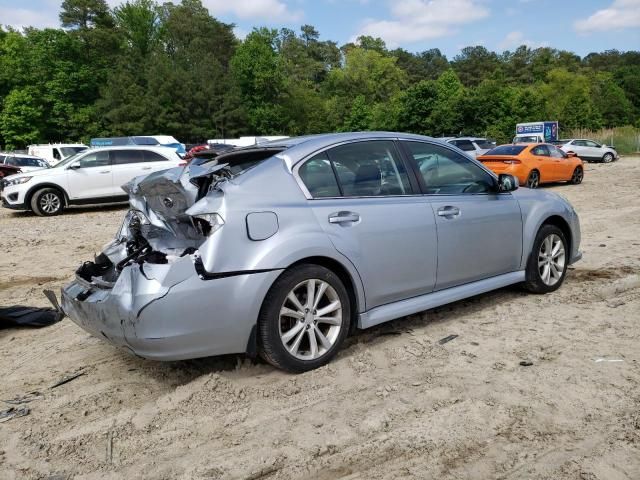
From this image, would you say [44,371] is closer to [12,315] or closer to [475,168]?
[12,315]

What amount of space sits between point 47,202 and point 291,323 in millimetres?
11961

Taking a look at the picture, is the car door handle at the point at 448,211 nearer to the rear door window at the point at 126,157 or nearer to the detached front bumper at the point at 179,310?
the detached front bumper at the point at 179,310

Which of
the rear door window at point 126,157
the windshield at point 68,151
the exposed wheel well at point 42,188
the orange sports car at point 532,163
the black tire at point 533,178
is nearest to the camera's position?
the exposed wheel well at point 42,188

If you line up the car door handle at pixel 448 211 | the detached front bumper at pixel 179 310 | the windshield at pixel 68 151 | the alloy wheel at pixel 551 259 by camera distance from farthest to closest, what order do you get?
the windshield at pixel 68 151 < the alloy wheel at pixel 551 259 < the car door handle at pixel 448 211 < the detached front bumper at pixel 179 310

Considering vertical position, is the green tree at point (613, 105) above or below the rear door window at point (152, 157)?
above

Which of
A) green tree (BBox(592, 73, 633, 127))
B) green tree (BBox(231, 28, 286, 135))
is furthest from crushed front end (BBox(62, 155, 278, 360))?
green tree (BBox(592, 73, 633, 127))

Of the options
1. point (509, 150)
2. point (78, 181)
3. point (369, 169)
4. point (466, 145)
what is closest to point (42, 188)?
point (78, 181)

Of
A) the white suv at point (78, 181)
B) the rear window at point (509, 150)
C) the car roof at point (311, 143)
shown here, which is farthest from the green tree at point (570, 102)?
the car roof at point (311, 143)

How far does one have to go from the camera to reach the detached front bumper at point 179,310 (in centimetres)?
333

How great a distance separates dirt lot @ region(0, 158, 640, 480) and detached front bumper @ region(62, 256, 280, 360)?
14.7 inches

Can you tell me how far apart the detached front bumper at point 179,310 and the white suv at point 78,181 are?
10.8 meters

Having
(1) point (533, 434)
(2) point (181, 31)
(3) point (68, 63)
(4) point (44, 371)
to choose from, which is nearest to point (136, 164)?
(4) point (44, 371)

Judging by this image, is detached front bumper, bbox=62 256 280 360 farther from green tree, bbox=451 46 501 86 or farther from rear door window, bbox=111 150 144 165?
green tree, bbox=451 46 501 86

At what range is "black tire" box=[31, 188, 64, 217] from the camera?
1361cm
